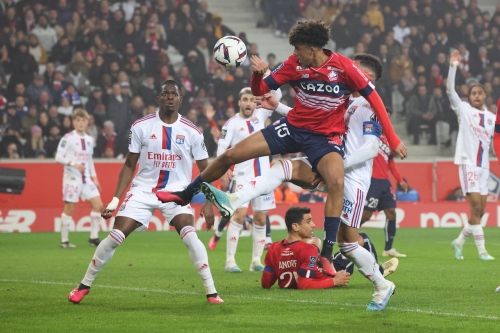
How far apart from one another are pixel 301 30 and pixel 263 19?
19.8 m

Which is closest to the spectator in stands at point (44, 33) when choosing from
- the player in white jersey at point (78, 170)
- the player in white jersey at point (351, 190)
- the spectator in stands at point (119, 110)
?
the spectator in stands at point (119, 110)

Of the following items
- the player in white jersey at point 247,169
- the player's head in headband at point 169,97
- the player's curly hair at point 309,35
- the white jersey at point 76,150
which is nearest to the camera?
the player's curly hair at point 309,35

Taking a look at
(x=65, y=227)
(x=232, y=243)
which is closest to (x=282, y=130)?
(x=232, y=243)

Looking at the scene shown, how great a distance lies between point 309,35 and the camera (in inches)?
282

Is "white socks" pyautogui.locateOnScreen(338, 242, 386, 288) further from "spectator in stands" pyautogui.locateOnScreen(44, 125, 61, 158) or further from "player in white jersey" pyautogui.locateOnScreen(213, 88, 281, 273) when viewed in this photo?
"spectator in stands" pyautogui.locateOnScreen(44, 125, 61, 158)

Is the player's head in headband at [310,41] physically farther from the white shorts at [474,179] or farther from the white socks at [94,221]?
the white socks at [94,221]

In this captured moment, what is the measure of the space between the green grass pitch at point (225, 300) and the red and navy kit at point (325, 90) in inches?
62.7

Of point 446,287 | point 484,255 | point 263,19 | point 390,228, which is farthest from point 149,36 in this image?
point 446,287

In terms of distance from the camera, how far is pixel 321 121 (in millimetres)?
7387

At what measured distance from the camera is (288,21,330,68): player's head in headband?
7.16 m

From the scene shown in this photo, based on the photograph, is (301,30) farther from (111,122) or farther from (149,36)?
(149,36)

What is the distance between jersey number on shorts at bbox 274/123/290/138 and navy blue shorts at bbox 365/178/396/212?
20.3ft

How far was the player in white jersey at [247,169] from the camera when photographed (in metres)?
11.7

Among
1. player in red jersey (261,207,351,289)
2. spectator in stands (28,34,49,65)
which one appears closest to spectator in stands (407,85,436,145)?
spectator in stands (28,34,49,65)
